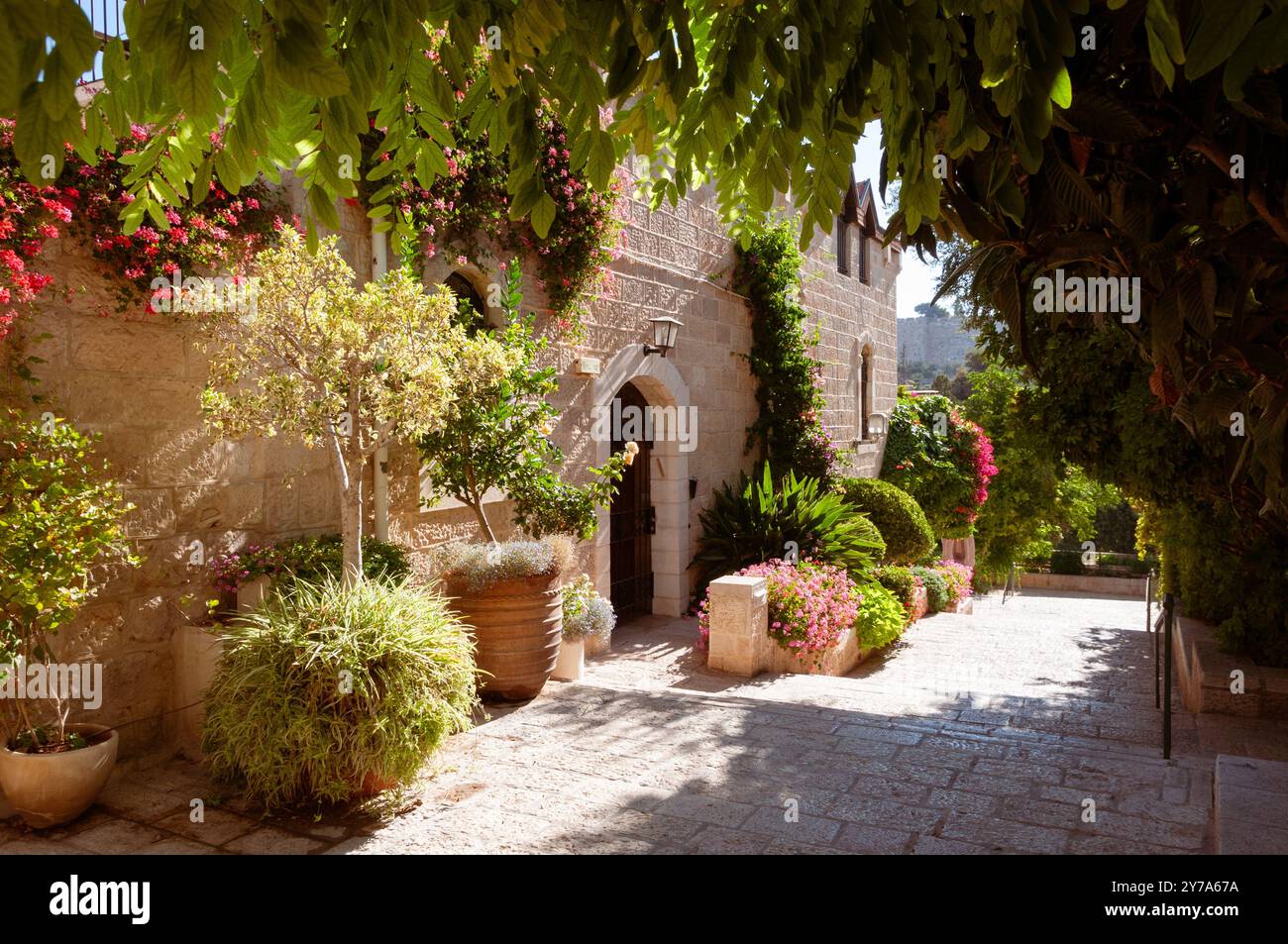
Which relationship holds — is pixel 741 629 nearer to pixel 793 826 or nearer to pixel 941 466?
pixel 793 826

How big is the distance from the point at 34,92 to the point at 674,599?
886 centimetres

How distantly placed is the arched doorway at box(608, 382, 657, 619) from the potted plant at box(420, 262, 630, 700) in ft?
8.49

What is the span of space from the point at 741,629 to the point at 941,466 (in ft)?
32.9

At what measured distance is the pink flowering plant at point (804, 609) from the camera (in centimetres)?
784

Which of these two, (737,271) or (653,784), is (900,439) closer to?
(737,271)

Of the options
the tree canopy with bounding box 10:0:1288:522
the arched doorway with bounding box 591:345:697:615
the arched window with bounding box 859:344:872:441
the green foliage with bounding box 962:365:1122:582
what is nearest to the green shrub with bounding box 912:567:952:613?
the arched window with bounding box 859:344:872:441

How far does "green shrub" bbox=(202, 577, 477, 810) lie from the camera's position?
379 cm

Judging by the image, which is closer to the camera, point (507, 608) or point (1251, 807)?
point (1251, 807)

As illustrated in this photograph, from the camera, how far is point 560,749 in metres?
4.79


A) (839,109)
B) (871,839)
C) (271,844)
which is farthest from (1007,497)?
(271,844)

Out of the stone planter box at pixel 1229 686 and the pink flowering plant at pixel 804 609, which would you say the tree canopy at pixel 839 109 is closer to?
the stone planter box at pixel 1229 686

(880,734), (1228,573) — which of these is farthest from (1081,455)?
(880,734)

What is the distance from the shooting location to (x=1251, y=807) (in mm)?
3268

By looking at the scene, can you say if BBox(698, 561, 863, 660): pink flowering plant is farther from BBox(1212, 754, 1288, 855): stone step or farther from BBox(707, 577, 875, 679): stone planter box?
BBox(1212, 754, 1288, 855): stone step
